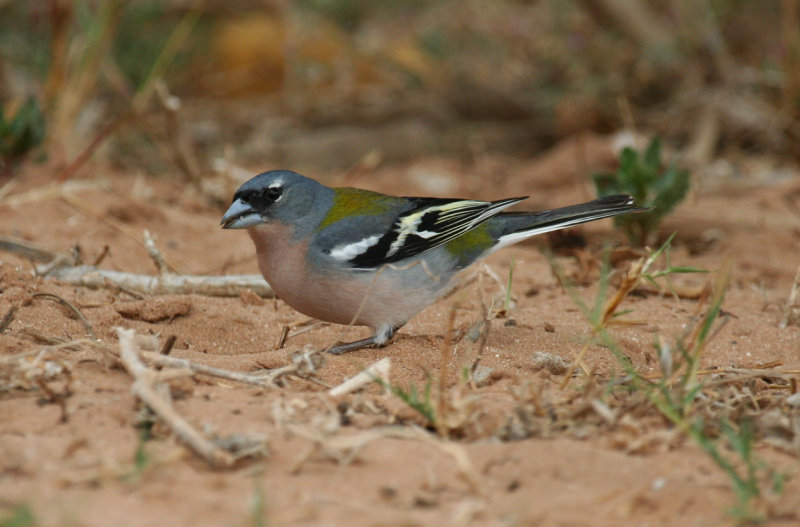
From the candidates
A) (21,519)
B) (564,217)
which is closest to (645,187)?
(564,217)

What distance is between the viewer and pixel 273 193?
4.53 metres

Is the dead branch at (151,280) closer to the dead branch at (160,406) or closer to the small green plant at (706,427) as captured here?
the dead branch at (160,406)

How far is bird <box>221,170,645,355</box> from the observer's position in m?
4.30

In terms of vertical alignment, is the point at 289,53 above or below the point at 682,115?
above

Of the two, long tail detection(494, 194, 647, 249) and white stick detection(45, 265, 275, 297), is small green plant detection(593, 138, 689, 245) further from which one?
white stick detection(45, 265, 275, 297)

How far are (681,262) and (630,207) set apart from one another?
5.30ft

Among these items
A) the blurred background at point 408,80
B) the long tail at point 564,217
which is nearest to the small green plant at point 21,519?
the long tail at point 564,217

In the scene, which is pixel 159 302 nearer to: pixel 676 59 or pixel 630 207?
pixel 630 207

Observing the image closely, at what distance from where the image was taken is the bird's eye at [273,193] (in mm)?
4520

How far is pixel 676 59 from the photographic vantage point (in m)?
Answer: 9.53

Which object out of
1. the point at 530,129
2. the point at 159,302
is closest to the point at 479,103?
the point at 530,129

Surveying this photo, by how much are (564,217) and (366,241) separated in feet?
3.66

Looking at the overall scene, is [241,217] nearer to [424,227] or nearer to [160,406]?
[424,227]

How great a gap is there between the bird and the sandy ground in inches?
10.1
